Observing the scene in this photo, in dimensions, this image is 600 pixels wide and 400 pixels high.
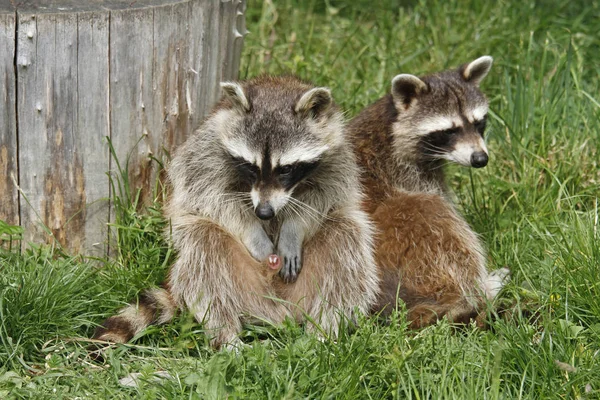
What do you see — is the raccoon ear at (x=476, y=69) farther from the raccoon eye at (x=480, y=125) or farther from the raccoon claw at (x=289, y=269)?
the raccoon claw at (x=289, y=269)

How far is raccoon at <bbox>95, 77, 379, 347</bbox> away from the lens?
4051 millimetres

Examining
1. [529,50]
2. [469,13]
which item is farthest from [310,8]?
[529,50]

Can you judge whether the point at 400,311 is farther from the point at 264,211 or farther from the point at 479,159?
the point at 479,159

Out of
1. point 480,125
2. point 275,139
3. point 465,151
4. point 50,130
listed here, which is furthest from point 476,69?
point 50,130

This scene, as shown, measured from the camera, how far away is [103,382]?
3578mm

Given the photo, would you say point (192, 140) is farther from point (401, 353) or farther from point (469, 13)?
point (469, 13)

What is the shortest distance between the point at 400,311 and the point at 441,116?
4.16 feet

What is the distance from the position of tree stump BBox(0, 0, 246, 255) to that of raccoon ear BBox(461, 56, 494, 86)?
132 cm

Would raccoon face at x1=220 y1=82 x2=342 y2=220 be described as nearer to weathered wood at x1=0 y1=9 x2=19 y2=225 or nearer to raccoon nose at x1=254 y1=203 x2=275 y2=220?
raccoon nose at x1=254 y1=203 x2=275 y2=220

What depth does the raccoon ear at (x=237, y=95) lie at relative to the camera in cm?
406

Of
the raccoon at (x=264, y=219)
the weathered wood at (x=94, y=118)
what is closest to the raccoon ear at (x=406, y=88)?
A: the raccoon at (x=264, y=219)

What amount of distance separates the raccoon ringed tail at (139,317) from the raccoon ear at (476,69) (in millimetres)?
2020

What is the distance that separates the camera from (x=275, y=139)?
13.2 feet

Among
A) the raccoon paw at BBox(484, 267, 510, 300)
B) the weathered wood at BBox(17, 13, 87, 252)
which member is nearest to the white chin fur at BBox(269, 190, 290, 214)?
the weathered wood at BBox(17, 13, 87, 252)
